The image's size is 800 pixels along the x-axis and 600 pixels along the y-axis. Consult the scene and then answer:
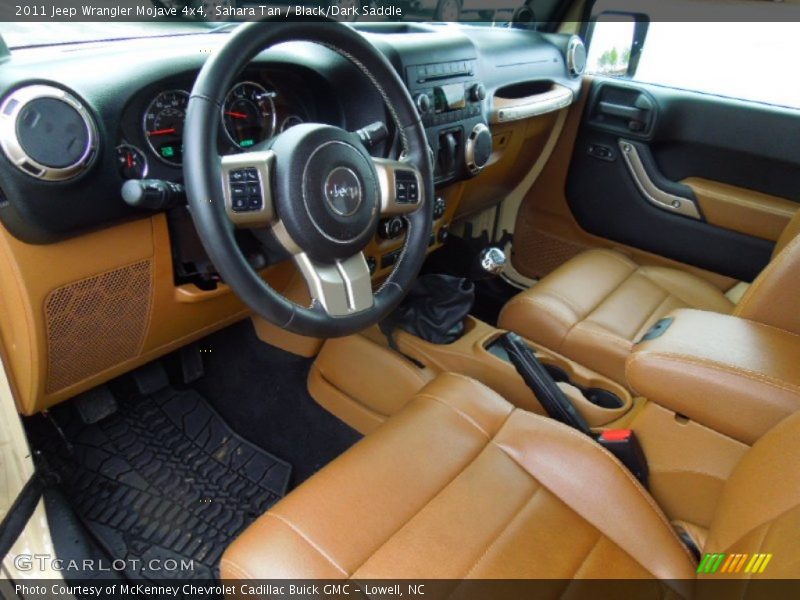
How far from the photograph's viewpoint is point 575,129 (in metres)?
Answer: 2.24

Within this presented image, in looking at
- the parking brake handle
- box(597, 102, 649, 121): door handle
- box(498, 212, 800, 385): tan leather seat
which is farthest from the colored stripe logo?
box(597, 102, 649, 121): door handle

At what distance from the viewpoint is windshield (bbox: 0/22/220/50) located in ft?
3.72

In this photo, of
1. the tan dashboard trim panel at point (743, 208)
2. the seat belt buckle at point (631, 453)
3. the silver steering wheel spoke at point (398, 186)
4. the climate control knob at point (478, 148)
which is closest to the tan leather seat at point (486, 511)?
the seat belt buckle at point (631, 453)

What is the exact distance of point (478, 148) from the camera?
5.57 feet

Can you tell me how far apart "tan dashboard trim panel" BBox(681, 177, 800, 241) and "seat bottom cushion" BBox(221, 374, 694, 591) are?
119 centimetres

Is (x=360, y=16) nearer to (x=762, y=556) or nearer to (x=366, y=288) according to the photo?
(x=366, y=288)

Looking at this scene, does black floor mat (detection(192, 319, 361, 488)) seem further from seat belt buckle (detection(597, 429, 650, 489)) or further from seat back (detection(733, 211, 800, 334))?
seat back (detection(733, 211, 800, 334))

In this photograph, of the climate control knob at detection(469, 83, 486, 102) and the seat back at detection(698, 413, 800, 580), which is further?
the climate control knob at detection(469, 83, 486, 102)

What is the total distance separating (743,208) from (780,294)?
0.87m

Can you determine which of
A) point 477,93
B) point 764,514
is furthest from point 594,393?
point 477,93

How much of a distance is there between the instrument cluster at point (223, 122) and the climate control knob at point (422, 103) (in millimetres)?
356

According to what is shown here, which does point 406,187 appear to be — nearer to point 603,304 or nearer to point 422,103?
point 422,103

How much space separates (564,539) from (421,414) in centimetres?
31

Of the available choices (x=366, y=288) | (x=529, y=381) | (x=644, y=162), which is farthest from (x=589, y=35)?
(x=366, y=288)
